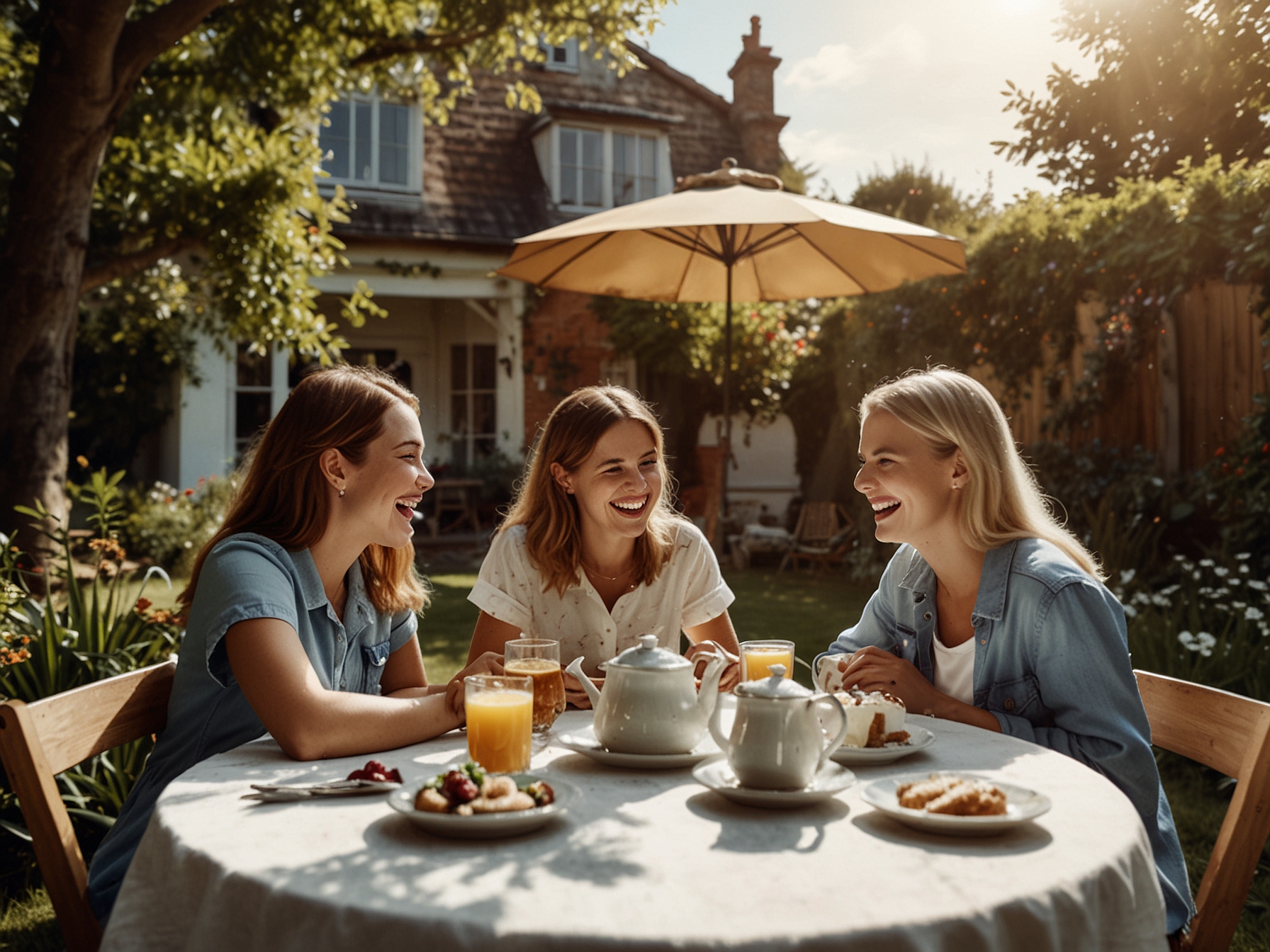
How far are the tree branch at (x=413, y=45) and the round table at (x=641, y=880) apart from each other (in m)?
6.14

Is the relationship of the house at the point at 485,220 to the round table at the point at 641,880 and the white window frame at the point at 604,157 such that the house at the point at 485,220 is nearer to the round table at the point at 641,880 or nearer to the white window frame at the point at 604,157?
the white window frame at the point at 604,157

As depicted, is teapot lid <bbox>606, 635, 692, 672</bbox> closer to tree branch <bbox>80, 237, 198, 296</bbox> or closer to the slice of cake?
the slice of cake

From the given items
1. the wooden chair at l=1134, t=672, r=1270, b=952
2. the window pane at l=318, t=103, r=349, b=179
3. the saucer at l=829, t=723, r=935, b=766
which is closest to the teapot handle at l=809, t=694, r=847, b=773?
the saucer at l=829, t=723, r=935, b=766

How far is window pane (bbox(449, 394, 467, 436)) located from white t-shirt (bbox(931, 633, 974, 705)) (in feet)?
40.3

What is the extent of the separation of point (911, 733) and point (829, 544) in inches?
327

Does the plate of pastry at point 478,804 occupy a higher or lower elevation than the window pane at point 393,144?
lower

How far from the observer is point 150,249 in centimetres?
612

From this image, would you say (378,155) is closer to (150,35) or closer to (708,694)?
(150,35)

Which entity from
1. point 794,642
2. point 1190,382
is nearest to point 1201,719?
point 794,642

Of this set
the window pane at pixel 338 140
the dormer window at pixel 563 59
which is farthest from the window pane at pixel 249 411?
the dormer window at pixel 563 59

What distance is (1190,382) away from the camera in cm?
638

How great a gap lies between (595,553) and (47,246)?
3397 millimetres

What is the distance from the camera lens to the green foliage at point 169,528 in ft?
30.1

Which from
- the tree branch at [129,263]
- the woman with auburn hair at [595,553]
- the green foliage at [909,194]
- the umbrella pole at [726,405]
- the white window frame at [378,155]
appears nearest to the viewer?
the woman with auburn hair at [595,553]
